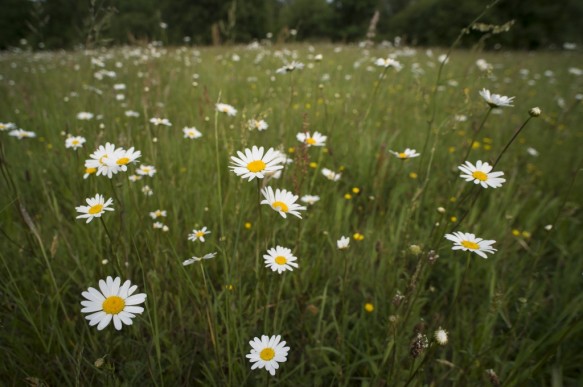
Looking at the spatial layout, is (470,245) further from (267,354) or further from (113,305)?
(113,305)

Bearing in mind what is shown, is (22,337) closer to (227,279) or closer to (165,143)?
(227,279)

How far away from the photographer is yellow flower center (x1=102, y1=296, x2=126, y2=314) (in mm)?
794

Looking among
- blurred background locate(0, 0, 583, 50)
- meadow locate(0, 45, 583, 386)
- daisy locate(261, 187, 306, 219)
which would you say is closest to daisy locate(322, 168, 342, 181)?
meadow locate(0, 45, 583, 386)

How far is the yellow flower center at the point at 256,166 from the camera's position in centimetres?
102

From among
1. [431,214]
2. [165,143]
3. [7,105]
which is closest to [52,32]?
[7,105]

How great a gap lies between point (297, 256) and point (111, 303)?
0.82 m

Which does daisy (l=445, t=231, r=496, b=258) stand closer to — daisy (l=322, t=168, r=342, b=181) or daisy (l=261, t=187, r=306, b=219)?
daisy (l=261, t=187, r=306, b=219)

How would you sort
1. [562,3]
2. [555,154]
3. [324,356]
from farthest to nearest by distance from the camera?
[562,3], [555,154], [324,356]

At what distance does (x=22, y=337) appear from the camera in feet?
3.77

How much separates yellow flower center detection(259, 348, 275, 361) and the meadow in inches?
4.0

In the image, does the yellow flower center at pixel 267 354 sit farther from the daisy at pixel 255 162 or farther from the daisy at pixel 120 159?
the daisy at pixel 120 159

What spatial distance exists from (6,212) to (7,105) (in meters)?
2.21

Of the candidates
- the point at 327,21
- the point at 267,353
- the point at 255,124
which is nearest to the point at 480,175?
the point at 267,353

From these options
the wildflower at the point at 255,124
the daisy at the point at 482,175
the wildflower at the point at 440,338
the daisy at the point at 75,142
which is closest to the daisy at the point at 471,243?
the daisy at the point at 482,175
